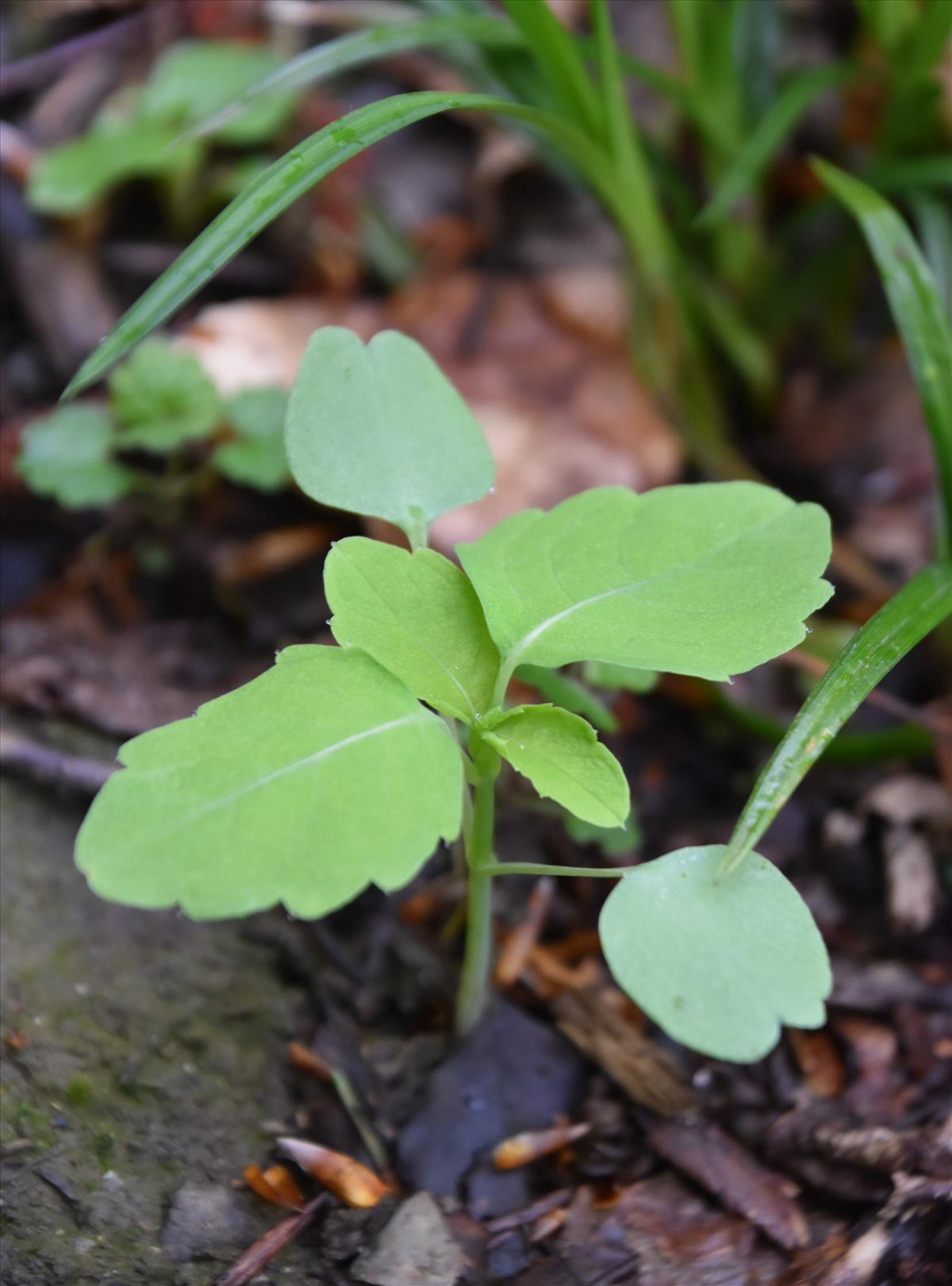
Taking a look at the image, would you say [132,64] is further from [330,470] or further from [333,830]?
[333,830]

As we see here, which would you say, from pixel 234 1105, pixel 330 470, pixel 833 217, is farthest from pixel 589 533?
pixel 833 217

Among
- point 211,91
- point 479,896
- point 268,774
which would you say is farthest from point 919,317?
point 211,91

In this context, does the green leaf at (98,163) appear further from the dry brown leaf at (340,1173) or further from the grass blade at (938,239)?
the dry brown leaf at (340,1173)

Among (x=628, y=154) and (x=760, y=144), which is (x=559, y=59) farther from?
(x=760, y=144)

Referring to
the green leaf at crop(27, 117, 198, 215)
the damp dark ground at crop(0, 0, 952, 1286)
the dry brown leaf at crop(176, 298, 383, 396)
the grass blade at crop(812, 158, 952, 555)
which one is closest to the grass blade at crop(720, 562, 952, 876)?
the grass blade at crop(812, 158, 952, 555)

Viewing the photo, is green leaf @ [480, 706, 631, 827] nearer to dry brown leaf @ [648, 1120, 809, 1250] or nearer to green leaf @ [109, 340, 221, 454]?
dry brown leaf @ [648, 1120, 809, 1250]
